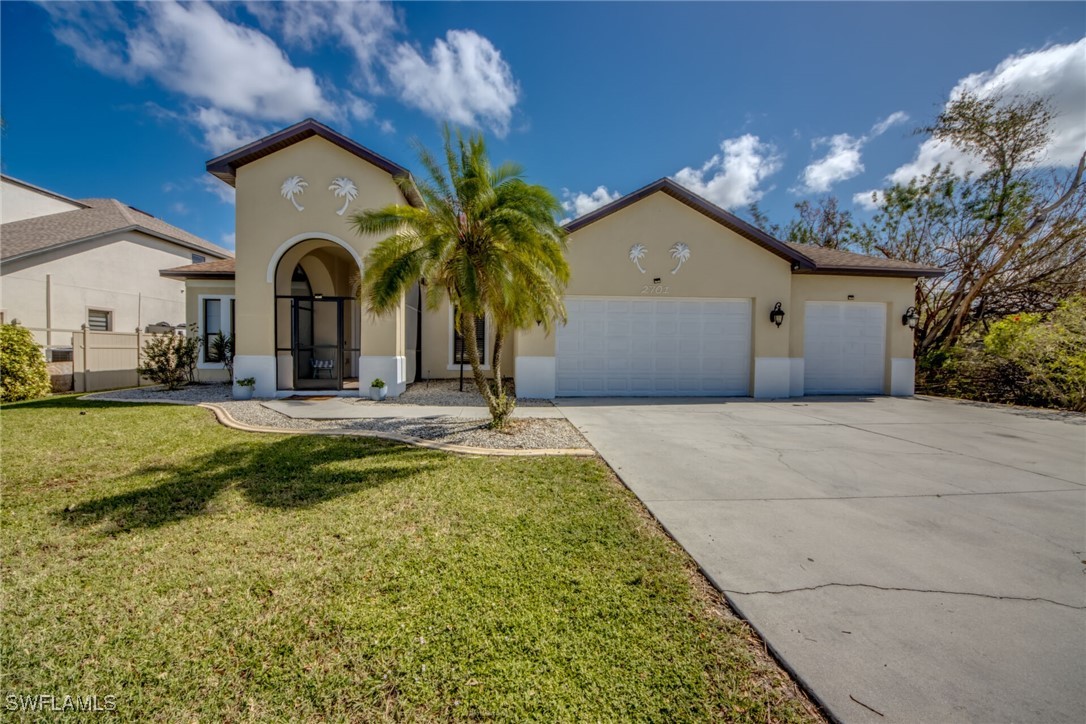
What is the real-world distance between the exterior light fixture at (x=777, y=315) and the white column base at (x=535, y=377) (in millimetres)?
7128

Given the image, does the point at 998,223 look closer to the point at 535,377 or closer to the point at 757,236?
the point at 757,236

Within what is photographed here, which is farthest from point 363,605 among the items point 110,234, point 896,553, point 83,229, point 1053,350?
point 83,229

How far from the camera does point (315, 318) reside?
1395 centimetres

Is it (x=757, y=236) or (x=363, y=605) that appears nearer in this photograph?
(x=363, y=605)

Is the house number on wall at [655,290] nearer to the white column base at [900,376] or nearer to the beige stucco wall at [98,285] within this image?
the white column base at [900,376]

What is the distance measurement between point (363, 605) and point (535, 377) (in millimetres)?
9605

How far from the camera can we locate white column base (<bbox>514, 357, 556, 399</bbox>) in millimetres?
12289

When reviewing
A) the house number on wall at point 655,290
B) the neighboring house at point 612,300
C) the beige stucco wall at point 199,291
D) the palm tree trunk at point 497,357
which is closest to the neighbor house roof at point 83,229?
the beige stucco wall at point 199,291

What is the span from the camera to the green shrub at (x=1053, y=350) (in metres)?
11.4

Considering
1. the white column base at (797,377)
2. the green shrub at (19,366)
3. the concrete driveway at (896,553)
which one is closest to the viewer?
the concrete driveway at (896,553)

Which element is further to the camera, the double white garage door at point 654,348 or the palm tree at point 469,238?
the double white garage door at point 654,348

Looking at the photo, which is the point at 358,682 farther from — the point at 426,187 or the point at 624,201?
the point at 624,201

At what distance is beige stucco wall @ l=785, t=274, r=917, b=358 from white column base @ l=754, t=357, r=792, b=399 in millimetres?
875

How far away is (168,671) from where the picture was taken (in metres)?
2.32
